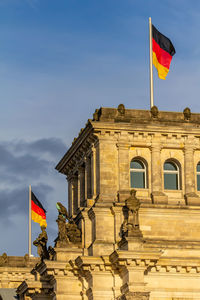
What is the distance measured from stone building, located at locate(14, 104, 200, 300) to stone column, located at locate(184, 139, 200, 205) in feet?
0.17

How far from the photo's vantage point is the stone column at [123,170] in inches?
2510

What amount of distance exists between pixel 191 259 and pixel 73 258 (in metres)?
8.22

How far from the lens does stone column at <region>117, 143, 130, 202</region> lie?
6375cm

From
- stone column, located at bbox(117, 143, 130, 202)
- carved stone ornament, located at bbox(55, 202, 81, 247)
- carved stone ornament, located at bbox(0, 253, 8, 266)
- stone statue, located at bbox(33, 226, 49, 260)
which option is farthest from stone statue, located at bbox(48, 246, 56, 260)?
carved stone ornament, located at bbox(0, 253, 8, 266)

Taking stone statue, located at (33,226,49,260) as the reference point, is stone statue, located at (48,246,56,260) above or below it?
below

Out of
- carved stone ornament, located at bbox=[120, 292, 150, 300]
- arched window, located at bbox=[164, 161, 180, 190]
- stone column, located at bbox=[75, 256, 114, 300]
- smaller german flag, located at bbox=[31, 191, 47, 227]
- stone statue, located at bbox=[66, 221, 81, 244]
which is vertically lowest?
carved stone ornament, located at bbox=[120, 292, 150, 300]

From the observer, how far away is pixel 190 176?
213ft

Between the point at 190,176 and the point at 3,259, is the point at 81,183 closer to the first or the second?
the point at 190,176

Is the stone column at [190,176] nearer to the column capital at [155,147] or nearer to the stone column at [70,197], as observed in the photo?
the column capital at [155,147]

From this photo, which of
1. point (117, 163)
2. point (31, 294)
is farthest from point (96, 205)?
point (31, 294)

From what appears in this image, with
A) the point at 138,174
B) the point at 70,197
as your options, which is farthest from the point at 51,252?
the point at 138,174

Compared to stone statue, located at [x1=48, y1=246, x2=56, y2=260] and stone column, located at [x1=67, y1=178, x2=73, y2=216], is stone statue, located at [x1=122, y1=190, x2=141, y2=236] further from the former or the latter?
stone column, located at [x1=67, y1=178, x2=73, y2=216]

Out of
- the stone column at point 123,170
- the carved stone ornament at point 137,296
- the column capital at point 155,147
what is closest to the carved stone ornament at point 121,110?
the stone column at point 123,170

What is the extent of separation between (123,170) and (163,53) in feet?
31.1
